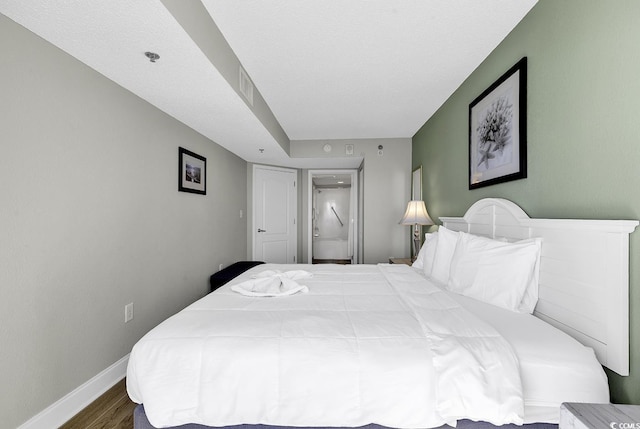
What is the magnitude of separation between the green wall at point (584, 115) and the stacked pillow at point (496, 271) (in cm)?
27

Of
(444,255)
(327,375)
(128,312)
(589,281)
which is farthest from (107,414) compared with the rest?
(589,281)

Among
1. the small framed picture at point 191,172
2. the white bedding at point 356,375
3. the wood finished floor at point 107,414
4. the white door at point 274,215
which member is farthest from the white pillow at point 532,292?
the white door at point 274,215

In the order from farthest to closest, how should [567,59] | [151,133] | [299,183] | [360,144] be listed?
[299,183] < [360,144] < [151,133] < [567,59]

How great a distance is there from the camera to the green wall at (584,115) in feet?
3.63

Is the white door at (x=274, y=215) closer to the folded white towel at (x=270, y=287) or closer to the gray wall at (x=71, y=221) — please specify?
the gray wall at (x=71, y=221)

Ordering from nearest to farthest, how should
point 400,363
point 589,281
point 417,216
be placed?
point 400,363
point 589,281
point 417,216

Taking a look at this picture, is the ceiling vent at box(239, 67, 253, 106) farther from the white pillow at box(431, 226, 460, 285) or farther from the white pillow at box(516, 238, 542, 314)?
the white pillow at box(516, 238, 542, 314)

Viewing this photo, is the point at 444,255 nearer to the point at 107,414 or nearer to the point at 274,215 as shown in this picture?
the point at 107,414

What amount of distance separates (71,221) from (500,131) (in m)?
2.84

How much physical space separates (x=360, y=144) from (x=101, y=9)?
3601mm

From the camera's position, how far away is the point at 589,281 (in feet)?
4.04

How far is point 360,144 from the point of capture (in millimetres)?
4465

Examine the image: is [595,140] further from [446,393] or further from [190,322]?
[190,322]

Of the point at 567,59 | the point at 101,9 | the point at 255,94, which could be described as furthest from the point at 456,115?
the point at 101,9
